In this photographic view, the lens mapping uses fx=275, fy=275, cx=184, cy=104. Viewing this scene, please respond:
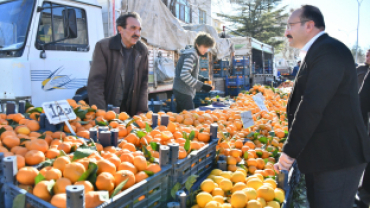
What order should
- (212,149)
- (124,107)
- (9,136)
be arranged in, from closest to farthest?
(9,136) < (212,149) < (124,107)

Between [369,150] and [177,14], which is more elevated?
[177,14]

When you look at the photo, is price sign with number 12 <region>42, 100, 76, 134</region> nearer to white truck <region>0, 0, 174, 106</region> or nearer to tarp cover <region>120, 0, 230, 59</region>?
white truck <region>0, 0, 174, 106</region>

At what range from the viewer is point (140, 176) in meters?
1.44

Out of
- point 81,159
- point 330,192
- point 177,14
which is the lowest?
point 330,192

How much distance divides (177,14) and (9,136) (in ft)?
53.6

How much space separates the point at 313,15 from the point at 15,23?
423 centimetres

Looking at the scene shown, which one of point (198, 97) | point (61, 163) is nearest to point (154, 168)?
point (61, 163)

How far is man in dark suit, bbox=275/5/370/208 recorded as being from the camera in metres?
1.61

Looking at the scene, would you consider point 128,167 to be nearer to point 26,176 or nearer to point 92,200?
point 92,200

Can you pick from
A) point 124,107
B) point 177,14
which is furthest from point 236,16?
A: point 124,107

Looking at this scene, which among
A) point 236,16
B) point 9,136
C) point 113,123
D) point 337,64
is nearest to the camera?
point 337,64

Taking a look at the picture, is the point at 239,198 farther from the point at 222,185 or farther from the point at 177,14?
the point at 177,14

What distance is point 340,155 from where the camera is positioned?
66.4 inches

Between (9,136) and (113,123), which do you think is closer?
(9,136)
